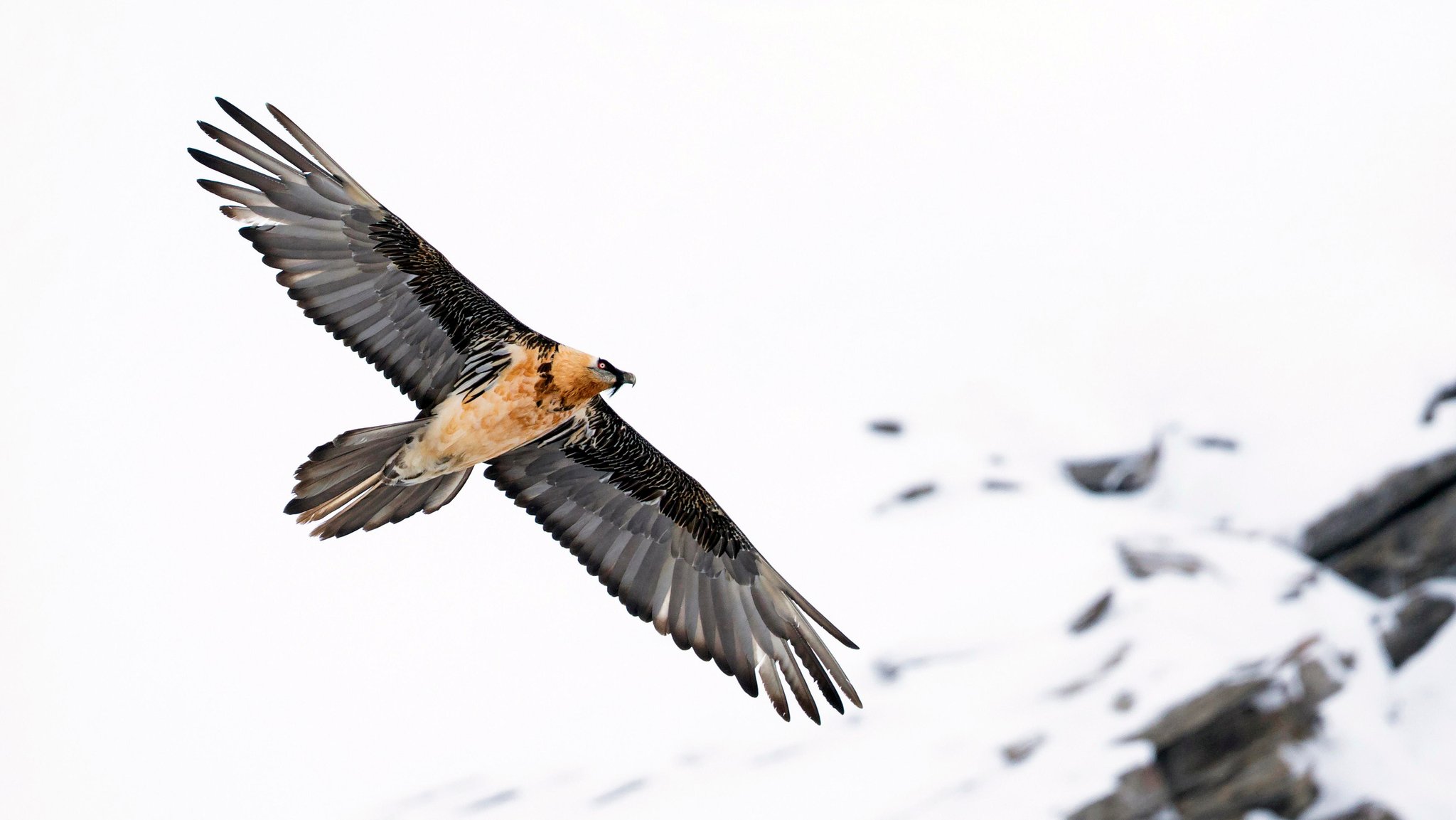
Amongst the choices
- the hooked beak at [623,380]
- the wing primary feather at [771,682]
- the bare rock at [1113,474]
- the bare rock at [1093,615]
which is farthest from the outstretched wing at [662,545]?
the bare rock at [1113,474]

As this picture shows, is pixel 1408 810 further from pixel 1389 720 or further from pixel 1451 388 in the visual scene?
pixel 1451 388

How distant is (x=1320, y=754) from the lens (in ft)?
44.3

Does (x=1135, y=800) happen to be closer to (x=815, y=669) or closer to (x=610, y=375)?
(x=815, y=669)

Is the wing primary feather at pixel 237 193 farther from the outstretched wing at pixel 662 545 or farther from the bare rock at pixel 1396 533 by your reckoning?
the bare rock at pixel 1396 533

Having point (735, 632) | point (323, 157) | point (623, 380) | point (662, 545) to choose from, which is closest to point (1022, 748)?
point (735, 632)

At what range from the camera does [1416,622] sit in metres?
14.5

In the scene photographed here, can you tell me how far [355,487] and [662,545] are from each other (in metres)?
1.94

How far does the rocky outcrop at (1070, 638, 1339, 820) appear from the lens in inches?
512

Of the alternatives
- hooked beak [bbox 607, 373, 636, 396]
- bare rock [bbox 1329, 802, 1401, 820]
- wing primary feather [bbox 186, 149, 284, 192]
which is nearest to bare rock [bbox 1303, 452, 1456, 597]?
bare rock [bbox 1329, 802, 1401, 820]

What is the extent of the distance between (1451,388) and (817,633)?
9646 millimetres

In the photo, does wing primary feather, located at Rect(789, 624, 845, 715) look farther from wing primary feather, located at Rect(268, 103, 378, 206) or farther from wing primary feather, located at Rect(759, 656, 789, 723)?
wing primary feather, located at Rect(268, 103, 378, 206)

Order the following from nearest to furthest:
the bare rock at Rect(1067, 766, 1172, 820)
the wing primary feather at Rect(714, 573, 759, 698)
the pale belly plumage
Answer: the pale belly plumage < the wing primary feather at Rect(714, 573, 759, 698) < the bare rock at Rect(1067, 766, 1172, 820)

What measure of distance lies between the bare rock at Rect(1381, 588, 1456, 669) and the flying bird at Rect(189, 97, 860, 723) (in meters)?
8.59

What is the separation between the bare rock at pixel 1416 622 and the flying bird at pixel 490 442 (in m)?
8.59
